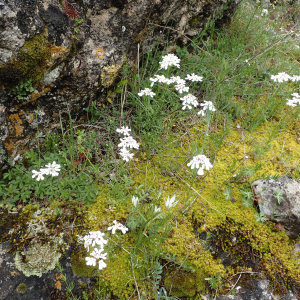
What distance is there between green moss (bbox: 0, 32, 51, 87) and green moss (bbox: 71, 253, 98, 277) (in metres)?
1.74

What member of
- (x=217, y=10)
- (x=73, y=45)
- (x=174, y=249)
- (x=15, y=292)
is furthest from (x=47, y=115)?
(x=217, y=10)

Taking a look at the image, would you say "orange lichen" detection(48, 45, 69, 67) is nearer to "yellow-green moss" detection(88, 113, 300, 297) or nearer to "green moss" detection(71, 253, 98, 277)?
"yellow-green moss" detection(88, 113, 300, 297)

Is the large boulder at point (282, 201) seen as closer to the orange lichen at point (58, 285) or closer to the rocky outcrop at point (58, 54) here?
the orange lichen at point (58, 285)

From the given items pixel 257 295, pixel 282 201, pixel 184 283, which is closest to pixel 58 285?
pixel 184 283

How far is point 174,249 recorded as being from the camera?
2199mm

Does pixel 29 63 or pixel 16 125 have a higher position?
pixel 29 63

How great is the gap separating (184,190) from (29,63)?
206cm

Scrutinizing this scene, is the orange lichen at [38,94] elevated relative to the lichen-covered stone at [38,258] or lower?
elevated

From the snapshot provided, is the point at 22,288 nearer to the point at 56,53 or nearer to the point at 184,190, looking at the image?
the point at 184,190

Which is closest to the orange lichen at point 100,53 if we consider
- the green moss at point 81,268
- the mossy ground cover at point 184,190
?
the mossy ground cover at point 184,190

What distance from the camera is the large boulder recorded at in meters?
2.37

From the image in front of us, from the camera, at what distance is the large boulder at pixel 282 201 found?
2369mm

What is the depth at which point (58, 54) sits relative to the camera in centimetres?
235

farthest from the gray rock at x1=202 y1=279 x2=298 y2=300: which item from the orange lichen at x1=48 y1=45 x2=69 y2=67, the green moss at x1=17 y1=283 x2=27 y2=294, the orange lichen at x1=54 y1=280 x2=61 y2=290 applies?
the orange lichen at x1=48 y1=45 x2=69 y2=67
